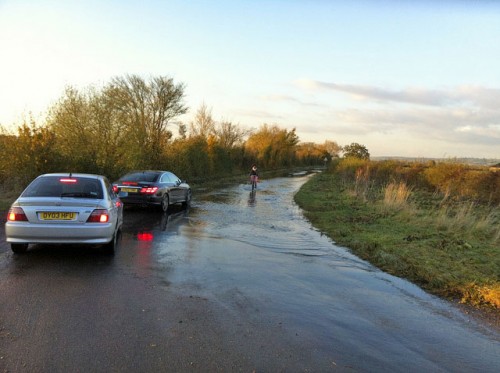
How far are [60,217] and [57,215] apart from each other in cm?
6

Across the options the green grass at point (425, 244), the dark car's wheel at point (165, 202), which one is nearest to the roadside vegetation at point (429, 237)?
the green grass at point (425, 244)

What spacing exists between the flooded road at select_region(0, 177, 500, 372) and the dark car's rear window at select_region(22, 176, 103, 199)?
3.62 ft

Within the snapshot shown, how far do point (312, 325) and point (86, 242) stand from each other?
171 inches

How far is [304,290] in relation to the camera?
20.8 ft

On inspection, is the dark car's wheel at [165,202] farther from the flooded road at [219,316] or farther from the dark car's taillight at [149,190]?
the flooded road at [219,316]

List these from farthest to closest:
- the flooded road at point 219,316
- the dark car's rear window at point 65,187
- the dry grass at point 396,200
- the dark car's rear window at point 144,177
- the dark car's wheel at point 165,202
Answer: the dry grass at point 396,200 → the dark car's rear window at point 144,177 → the dark car's wheel at point 165,202 → the dark car's rear window at point 65,187 → the flooded road at point 219,316

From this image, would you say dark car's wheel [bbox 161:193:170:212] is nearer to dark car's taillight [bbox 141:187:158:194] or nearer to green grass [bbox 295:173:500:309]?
dark car's taillight [bbox 141:187:158:194]

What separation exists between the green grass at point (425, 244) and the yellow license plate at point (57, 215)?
5.95 metres

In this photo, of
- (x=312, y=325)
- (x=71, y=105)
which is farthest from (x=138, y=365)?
(x=71, y=105)

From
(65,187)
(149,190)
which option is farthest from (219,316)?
(149,190)

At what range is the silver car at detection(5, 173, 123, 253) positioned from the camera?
7.05 metres

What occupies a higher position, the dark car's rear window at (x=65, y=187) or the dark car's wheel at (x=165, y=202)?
the dark car's rear window at (x=65, y=187)

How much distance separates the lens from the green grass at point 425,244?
711cm

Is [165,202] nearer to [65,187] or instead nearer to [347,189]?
[65,187]
